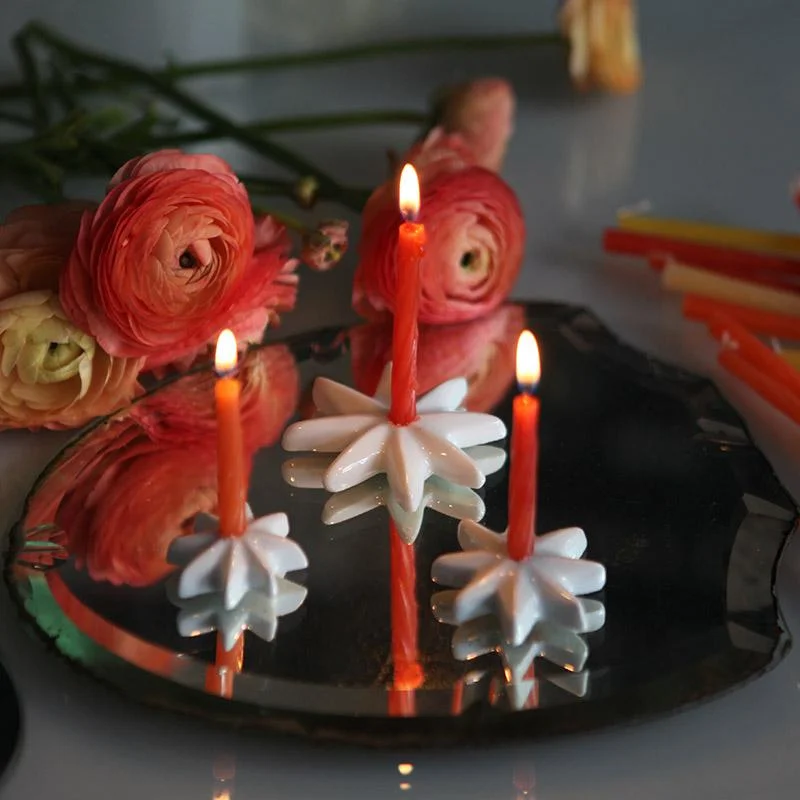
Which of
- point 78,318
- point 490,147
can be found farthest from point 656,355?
point 78,318

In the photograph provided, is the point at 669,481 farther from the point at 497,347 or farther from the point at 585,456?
the point at 497,347

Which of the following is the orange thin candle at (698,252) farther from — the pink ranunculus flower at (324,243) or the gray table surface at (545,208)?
the pink ranunculus flower at (324,243)

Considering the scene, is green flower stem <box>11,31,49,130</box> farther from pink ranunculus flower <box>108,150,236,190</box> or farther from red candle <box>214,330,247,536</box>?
red candle <box>214,330,247,536</box>

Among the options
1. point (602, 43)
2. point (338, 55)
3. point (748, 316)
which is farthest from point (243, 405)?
point (602, 43)

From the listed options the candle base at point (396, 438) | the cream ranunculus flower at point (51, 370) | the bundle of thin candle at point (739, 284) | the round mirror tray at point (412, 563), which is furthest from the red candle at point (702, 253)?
the cream ranunculus flower at point (51, 370)

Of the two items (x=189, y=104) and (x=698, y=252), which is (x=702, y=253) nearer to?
(x=698, y=252)
